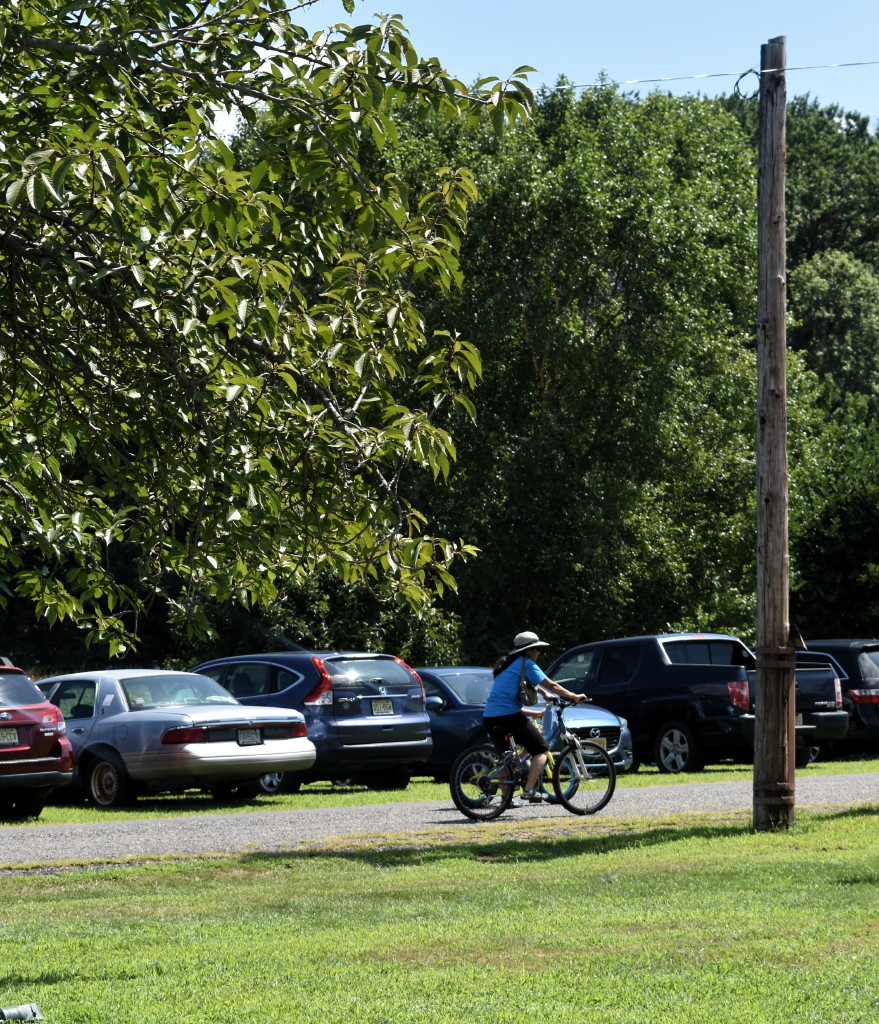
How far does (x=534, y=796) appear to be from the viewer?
48.7 ft

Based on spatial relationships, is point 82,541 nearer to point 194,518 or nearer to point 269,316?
point 194,518

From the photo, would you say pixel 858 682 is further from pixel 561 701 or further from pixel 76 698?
pixel 76 698

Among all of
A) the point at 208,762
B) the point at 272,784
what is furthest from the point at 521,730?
the point at 272,784

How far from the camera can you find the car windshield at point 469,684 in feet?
66.7

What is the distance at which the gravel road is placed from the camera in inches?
504

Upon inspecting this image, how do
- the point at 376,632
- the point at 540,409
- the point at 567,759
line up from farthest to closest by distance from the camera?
the point at 540,409
the point at 376,632
the point at 567,759

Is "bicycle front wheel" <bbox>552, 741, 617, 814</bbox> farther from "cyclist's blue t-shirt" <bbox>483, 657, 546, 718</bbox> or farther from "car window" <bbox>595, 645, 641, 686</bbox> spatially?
"car window" <bbox>595, 645, 641, 686</bbox>

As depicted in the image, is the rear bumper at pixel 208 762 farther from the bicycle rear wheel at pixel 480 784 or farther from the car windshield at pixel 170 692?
the bicycle rear wheel at pixel 480 784

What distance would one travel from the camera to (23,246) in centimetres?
647

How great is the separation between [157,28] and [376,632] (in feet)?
88.0

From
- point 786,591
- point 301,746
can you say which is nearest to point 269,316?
point 786,591

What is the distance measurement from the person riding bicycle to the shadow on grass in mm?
870

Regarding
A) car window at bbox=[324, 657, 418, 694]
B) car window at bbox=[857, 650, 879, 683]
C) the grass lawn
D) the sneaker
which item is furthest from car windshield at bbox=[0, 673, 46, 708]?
car window at bbox=[857, 650, 879, 683]

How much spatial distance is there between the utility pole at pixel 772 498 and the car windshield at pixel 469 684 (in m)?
7.20
